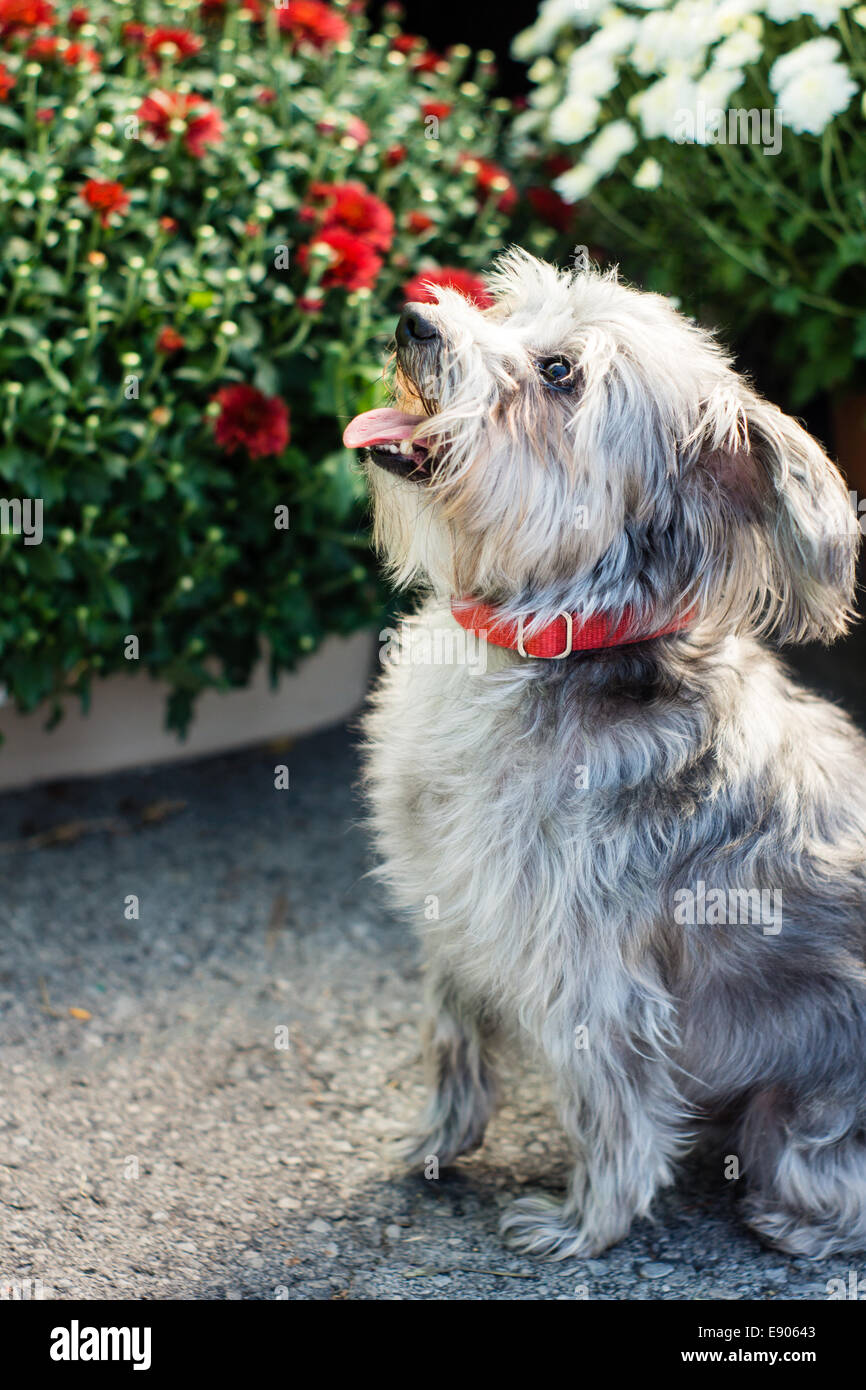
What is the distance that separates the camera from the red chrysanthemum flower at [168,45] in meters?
3.94

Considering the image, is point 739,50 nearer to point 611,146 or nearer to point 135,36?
point 611,146

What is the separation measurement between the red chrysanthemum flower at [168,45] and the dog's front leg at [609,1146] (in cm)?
315

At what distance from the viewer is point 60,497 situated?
3.59 meters

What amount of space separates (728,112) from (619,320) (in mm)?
1945

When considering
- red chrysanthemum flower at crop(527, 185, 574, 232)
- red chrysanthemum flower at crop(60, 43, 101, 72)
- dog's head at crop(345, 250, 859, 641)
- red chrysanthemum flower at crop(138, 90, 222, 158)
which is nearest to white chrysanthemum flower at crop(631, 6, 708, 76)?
red chrysanthemum flower at crop(527, 185, 574, 232)

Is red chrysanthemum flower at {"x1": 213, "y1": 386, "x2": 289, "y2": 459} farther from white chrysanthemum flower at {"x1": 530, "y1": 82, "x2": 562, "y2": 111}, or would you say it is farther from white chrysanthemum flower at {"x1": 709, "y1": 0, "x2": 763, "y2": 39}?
white chrysanthemum flower at {"x1": 530, "y1": 82, "x2": 562, "y2": 111}

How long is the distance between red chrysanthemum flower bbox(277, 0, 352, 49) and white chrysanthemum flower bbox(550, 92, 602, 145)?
0.79 metres

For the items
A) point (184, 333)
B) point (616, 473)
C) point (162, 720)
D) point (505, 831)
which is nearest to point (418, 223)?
point (184, 333)

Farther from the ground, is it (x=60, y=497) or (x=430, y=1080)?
(x=60, y=497)

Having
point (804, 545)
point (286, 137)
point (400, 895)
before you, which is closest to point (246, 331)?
point (286, 137)

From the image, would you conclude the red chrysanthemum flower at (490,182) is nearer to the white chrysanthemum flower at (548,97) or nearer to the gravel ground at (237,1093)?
the white chrysanthemum flower at (548,97)

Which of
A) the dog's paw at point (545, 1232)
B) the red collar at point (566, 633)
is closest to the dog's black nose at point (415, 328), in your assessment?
the red collar at point (566, 633)

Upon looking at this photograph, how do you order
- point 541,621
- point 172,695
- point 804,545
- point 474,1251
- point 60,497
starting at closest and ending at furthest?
point 804,545, point 541,621, point 474,1251, point 60,497, point 172,695
